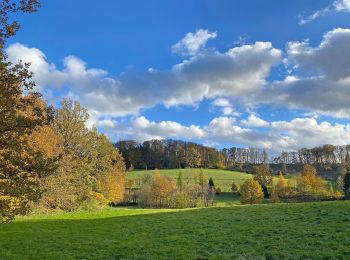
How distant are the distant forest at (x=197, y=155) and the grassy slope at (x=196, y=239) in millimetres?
115700

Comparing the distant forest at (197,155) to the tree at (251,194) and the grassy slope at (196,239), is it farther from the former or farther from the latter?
the grassy slope at (196,239)

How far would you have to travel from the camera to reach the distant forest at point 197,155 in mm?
150875

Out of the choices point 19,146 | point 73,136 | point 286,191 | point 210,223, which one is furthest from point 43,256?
point 286,191

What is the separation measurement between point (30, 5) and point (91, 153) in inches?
1615

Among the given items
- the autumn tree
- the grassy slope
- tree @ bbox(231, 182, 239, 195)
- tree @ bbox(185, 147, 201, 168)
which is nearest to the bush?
tree @ bbox(231, 182, 239, 195)

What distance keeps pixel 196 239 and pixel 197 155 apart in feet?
461

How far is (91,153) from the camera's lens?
53375mm

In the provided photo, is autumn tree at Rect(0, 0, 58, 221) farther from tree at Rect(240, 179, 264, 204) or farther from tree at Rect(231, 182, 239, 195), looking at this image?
tree at Rect(231, 182, 239, 195)

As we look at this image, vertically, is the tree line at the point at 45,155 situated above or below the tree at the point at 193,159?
below

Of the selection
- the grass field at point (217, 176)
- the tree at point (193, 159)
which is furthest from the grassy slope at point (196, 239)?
the tree at point (193, 159)

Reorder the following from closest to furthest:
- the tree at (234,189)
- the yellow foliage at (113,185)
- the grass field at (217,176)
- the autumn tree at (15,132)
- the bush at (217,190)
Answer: the autumn tree at (15,132) < the yellow foliage at (113,185) < the tree at (234,189) < the bush at (217,190) < the grass field at (217,176)

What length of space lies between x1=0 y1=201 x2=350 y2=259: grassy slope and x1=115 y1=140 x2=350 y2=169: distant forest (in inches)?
4555

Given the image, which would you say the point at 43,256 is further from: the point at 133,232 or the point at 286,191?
the point at 286,191

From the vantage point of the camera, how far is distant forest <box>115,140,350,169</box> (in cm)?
15088
